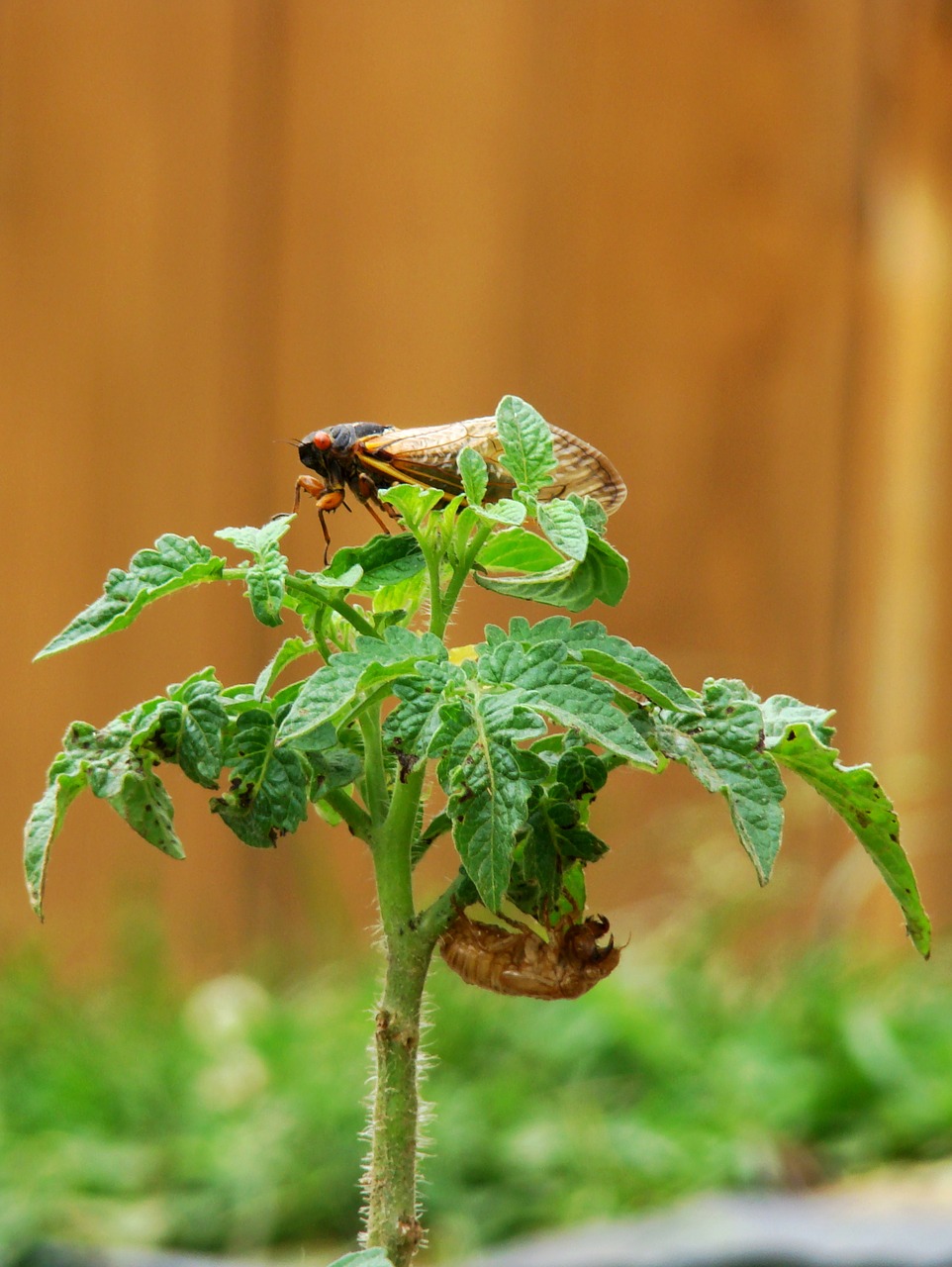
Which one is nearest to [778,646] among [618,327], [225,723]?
[618,327]

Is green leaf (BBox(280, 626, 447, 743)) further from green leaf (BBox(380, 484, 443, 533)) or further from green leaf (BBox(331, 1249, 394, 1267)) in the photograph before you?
green leaf (BBox(331, 1249, 394, 1267))

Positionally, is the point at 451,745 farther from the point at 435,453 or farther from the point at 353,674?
the point at 435,453

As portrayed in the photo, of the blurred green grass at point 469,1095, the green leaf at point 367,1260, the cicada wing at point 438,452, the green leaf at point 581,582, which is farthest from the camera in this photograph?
the blurred green grass at point 469,1095

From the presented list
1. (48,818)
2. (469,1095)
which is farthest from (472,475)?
(469,1095)

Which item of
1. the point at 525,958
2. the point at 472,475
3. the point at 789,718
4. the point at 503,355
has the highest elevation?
the point at 503,355

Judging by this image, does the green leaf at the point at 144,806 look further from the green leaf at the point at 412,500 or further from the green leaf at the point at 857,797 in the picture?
the green leaf at the point at 857,797

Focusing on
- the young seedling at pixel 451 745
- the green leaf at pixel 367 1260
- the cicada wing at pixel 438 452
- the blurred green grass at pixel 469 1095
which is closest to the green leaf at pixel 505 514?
the young seedling at pixel 451 745
